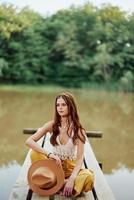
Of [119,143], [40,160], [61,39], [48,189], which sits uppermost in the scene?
[61,39]

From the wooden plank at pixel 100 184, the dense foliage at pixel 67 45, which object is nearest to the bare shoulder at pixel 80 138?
the wooden plank at pixel 100 184

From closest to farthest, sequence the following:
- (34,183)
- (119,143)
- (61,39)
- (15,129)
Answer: (34,183) → (119,143) → (15,129) → (61,39)

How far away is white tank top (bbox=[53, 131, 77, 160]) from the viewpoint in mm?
2154

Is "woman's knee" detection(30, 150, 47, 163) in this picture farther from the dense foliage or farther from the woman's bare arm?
the dense foliage

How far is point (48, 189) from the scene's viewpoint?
6.68 ft

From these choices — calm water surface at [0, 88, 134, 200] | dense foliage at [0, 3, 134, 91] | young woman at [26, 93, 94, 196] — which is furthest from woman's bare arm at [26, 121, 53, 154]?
dense foliage at [0, 3, 134, 91]

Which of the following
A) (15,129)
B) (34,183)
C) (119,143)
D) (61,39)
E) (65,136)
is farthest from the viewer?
(61,39)

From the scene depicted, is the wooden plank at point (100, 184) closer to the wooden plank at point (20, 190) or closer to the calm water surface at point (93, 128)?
the wooden plank at point (20, 190)

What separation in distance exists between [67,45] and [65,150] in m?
13.9

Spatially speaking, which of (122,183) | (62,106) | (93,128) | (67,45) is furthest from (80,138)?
(67,45)

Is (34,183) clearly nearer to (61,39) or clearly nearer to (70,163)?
(70,163)

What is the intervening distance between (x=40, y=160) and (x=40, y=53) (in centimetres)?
1432

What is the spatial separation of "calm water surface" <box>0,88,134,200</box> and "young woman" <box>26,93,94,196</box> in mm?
1012

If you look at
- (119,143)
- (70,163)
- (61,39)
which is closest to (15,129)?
(119,143)
